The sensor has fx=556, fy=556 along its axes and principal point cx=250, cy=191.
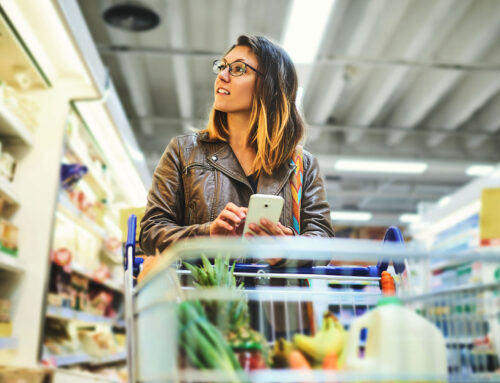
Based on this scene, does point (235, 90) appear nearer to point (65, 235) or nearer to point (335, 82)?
point (65, 235)

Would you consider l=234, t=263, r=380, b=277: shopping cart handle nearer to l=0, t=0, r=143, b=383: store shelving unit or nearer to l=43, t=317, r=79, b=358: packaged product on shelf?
l=0, t=0, r=143, b=383: store shelving unit

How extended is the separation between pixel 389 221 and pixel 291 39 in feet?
37.6

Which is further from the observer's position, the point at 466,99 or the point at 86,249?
the point at 466,99

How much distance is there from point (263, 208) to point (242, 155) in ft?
1.93

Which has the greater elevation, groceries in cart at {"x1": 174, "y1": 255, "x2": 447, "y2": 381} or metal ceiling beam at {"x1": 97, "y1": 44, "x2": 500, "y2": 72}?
metal ceiling beam at {"x1": 97, "y1": 44, "x2": 500, "y2": 72}

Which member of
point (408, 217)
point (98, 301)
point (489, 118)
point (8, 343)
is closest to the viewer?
point (8, 343)

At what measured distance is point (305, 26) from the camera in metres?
4.80

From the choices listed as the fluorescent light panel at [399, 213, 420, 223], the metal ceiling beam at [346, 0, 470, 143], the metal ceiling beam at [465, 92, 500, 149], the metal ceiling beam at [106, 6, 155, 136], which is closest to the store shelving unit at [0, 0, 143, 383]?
the metal ceiling beam at [106, 6, 155, 136]

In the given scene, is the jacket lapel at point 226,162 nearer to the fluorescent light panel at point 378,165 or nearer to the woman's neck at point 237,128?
the woman's neck at point 237,128

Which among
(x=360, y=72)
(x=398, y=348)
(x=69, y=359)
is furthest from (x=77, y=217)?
(x=360, y=72)

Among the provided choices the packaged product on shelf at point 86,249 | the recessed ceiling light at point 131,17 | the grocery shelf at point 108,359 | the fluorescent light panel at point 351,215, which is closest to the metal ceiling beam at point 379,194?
the fluorescent light panel at point 351,215

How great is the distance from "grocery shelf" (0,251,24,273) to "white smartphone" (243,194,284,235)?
6.52 feet

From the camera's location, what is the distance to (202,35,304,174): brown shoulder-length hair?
6.17 feet

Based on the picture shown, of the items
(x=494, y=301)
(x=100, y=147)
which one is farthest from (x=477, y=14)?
(x=494, y=301)
